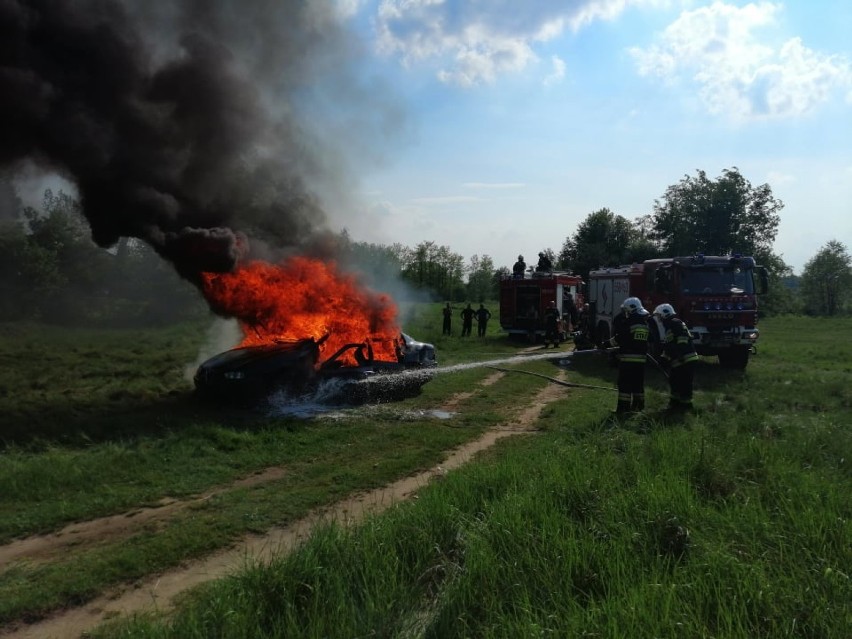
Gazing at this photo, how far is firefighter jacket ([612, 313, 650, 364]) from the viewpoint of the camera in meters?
9.22

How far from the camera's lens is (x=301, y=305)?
11406 millimetres

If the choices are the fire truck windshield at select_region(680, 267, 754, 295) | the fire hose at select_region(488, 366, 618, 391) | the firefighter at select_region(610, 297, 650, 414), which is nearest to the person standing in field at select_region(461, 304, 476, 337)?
the fire hose at select_region(488, 366, 618, 391)

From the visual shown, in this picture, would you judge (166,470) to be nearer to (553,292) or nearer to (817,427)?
(817,427)

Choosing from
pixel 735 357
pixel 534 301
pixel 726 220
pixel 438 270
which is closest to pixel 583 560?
pixel 735 357

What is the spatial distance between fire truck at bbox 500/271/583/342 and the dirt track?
17011mm

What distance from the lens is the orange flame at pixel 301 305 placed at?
11109mm

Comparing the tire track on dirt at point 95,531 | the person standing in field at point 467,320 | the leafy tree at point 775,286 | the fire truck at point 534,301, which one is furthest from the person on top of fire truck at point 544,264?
the leafy tree at point 775,286

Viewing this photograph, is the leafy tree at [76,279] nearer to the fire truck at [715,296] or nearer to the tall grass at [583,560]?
the fire truck at [715,296]

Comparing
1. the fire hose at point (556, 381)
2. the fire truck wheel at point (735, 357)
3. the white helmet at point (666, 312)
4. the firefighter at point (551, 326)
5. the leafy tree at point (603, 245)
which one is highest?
the leafy tree at point (603, 245)

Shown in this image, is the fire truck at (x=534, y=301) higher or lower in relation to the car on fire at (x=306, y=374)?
higher

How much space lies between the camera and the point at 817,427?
24.2 feet

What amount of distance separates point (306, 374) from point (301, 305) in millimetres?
1872

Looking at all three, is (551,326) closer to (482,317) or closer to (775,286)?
(482,317)

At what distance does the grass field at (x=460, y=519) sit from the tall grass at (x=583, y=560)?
2 cm
